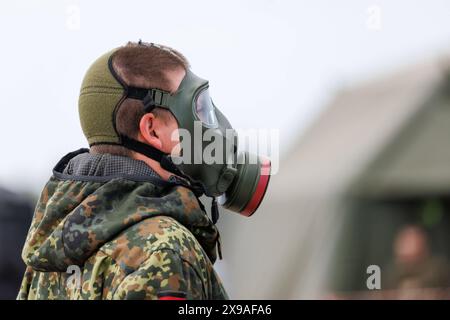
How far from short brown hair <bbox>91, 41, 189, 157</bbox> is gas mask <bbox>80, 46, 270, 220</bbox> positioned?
0.8 inches

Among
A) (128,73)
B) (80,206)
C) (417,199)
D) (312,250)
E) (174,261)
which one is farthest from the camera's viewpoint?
(312,250)

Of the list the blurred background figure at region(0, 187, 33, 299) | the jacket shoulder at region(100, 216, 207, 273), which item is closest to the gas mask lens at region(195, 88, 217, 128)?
the jacket shoulder at region(100, 216, 207, 273)

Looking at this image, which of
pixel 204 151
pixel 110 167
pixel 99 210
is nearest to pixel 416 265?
pixel 204 151

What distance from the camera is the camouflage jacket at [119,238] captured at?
2.79 meters

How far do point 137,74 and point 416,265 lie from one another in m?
6.22

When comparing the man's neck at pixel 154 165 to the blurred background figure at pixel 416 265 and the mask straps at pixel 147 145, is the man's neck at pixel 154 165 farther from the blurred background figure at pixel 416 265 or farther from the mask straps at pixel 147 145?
the blurred background figure at pixel 416 265

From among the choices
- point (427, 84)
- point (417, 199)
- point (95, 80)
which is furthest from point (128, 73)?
point (427, 84)

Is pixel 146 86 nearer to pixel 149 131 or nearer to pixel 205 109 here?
pixel 149 131

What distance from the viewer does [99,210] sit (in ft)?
9.73

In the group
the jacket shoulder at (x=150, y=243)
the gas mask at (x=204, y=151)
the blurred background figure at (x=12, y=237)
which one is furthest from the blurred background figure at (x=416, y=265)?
the jacket shoulder at (x=150, y=243)

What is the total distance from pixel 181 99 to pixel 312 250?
8302mm

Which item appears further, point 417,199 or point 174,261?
point 417,199

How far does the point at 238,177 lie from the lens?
358 centimetres

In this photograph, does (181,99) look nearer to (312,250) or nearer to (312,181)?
(312,250)
